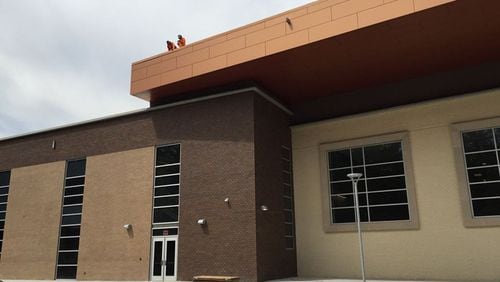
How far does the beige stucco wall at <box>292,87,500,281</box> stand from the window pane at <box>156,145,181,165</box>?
6322mm

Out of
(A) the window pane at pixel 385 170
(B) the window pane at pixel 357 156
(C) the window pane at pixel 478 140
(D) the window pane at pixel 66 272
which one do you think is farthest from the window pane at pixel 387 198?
(D) the window pane at pixel 66 272

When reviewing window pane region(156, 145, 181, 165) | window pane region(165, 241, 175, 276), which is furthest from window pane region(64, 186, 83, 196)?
window pane region(165, 241, 175, 276)

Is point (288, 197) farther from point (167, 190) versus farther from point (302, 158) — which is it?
point (167, 190)

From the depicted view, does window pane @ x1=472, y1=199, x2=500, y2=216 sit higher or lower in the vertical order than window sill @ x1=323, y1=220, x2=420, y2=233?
higher

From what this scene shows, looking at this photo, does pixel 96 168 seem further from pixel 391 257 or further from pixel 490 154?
pixel 490 154

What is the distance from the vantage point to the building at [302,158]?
18000 millimetres

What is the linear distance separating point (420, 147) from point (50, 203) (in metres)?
19.4

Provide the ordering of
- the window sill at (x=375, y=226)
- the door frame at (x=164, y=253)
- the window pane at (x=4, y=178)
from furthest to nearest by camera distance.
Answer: the window pane at (x=4, y=178) → the door frame at (x=164, y=253) → the window sill at (x=375, y=226)

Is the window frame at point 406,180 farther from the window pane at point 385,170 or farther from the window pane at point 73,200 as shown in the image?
the window pane at point 73,200

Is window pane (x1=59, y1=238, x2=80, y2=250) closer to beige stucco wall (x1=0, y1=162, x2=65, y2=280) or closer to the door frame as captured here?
beige stucco wall (x1=0, y1=162, x2=65, y2=280)

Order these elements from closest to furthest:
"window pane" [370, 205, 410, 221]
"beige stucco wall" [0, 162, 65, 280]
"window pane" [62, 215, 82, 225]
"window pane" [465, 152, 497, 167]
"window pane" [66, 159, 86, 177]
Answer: "window pane" [465, 152, 497, 167], "window pane" [370, 205, 410, 221], "window pane" [62, 215, 82, 225], "beige stucco wall" [0, 162, 65, 280], "window pane" [66, 159, 86, 177]

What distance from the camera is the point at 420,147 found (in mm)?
19938

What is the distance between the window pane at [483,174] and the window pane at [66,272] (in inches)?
754

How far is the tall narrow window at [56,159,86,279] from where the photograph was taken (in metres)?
23.3
